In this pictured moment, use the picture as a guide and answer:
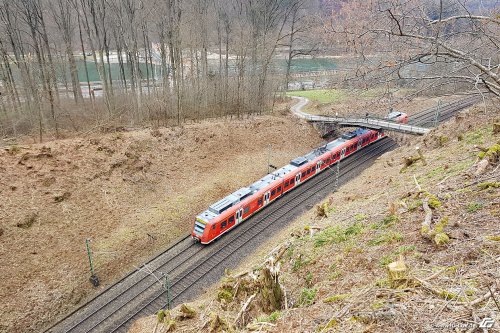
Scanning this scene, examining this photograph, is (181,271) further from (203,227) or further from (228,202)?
(228,202)

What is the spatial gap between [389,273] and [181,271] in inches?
600

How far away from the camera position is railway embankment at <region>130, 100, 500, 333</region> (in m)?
5.37

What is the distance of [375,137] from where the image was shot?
1516 inches

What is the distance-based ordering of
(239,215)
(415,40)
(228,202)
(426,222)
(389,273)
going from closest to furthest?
(389,273) → (426,222) → (415,40) → (228,202) → (239,215)

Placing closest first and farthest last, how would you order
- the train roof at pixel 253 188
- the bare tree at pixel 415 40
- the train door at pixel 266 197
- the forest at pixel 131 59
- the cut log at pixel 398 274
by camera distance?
the cut log at pixel 398 274
the bare tree at pixel 415 40
the train roof at pixel 253 188
the train door at pixel 266 197
the forest at pixel 131 59

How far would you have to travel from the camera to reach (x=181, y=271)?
64.3 ft

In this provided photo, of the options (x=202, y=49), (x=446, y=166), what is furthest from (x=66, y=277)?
(x=202, y=49)

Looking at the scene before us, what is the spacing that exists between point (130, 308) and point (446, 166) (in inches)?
663

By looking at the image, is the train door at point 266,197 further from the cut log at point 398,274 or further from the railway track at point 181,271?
the cut log at point 398,274

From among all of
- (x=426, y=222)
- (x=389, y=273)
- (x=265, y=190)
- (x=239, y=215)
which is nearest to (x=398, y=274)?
(x=389, y=273)

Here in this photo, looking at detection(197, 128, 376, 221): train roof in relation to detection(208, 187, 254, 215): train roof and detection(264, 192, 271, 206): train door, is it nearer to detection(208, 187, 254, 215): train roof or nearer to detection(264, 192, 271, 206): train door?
detection(208, 187, 254, 215): train roof

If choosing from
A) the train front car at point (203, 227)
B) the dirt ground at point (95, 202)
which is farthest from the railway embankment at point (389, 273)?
the train front car at point (203, 227)

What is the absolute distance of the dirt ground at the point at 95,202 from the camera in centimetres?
1766

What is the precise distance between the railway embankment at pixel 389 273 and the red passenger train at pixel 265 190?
816cm
